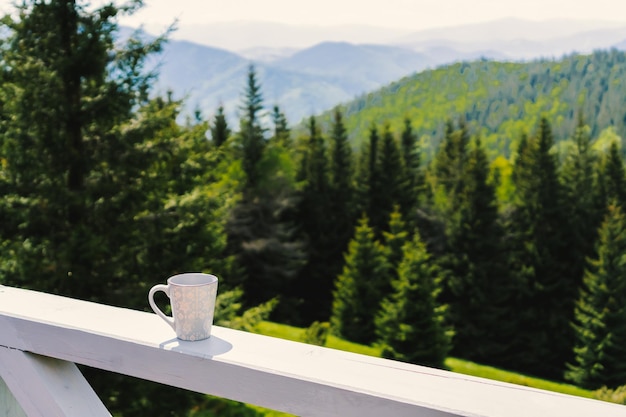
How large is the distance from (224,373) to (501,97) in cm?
7600

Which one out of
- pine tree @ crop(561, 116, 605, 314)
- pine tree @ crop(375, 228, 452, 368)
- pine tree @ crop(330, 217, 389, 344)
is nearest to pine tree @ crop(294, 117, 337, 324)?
pine tree @ crop(330, 217, 389, 344)

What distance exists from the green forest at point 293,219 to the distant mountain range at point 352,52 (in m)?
7.04

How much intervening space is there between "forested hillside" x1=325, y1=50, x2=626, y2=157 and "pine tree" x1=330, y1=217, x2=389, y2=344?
42.5 meters

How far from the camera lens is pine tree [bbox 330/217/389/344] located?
22.4 metres

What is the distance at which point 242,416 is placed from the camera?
848 cm

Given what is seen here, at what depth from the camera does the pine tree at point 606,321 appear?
2066 cm

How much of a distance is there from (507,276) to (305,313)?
8784 millimetres

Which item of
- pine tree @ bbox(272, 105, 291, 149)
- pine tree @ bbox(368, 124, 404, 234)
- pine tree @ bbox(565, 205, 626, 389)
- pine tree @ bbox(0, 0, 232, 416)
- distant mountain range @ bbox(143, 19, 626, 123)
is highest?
distant mountain range @ bbox(143, 19, 626, 123)

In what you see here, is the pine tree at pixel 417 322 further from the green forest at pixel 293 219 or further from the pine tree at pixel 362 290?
the pine tree at pixel 362 290

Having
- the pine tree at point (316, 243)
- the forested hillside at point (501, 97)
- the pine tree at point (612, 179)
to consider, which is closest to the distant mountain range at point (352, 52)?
the forested hillside at point (501, 97)

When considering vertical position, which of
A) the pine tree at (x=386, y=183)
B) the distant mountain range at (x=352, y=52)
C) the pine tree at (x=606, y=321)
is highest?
the distant mountain range at (x=352, y=52)

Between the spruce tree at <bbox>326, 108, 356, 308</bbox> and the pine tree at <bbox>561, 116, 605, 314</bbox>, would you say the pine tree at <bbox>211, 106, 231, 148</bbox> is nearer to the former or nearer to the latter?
the spruce tree at <bbox>326, 108, 356, 308</bbox>

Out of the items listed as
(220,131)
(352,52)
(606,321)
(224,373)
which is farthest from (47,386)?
(352,52)

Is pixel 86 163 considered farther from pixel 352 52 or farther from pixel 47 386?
pixel 352 52
